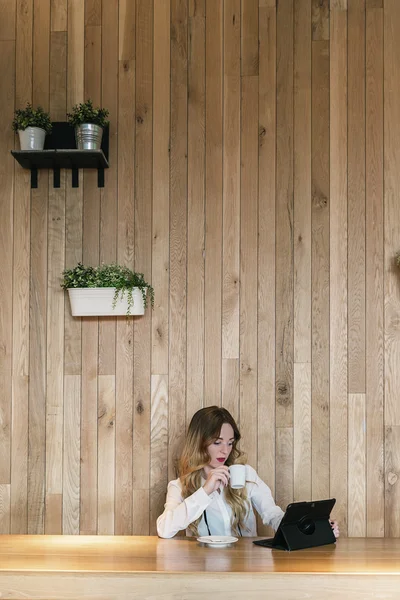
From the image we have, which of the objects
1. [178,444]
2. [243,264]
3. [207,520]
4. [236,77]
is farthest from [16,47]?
[207,520]

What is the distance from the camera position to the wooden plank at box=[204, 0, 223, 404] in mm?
3330

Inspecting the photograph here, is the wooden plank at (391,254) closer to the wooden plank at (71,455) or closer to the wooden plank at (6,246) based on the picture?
the wooden plank at (71,455)

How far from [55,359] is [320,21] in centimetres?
187

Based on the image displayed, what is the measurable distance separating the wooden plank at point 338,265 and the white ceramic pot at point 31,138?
49.1 inches

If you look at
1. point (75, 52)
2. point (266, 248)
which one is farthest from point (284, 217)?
point (75, 52)

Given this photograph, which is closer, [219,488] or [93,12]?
[219,488]

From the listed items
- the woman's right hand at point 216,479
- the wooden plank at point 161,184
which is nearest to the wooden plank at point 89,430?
the wooden plank at point 161,184

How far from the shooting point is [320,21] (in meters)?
3.38

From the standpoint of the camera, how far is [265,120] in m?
3.38

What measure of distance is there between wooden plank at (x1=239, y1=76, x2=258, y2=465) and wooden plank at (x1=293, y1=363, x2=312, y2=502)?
0.17 meters

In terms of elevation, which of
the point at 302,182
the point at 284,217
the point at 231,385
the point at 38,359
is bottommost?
the point at 231,385

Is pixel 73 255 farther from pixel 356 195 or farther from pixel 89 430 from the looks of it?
pixel 356 195

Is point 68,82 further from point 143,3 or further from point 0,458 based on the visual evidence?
point 0,458

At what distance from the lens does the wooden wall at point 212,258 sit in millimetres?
3287
